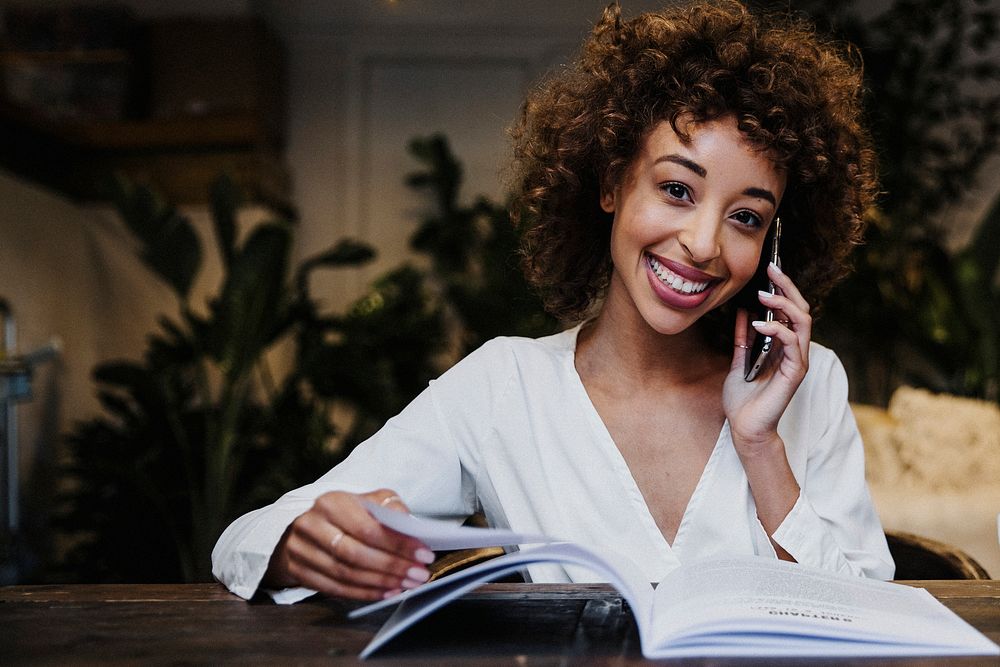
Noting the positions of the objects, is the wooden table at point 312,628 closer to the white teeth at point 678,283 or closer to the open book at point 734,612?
the open book at point 734,612

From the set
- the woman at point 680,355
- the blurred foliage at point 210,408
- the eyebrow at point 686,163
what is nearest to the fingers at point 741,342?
the woman at point 680,355

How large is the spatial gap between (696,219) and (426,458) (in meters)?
0.51

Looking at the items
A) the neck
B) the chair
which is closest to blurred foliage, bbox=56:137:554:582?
the neck

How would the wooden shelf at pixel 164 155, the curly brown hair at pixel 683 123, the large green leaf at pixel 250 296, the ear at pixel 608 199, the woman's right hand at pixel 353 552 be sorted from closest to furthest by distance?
1. the woman's right hand at pixel 353 552
2. the curly brown hair at pixel 683 123
3. the ear at pixel 608 199
4. the large green leaf at pixel 250 296
5. the wooden shelf at pixel 164 155

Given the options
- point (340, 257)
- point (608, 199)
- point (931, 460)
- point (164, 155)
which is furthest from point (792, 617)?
point (164, 155)

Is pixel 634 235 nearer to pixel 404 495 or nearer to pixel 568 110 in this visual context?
pixel 568 110

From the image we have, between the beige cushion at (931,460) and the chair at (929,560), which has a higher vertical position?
the chair at (929,560)

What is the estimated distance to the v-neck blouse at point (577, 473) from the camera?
1.31 m

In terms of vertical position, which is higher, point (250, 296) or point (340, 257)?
point (340, 257)

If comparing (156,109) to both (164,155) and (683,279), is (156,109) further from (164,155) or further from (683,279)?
(683,279)

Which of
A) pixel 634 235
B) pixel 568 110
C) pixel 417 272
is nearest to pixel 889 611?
pixel 634 235

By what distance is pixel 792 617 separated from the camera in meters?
0.80

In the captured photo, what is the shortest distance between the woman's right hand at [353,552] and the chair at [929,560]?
2.75 feet

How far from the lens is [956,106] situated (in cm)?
476
